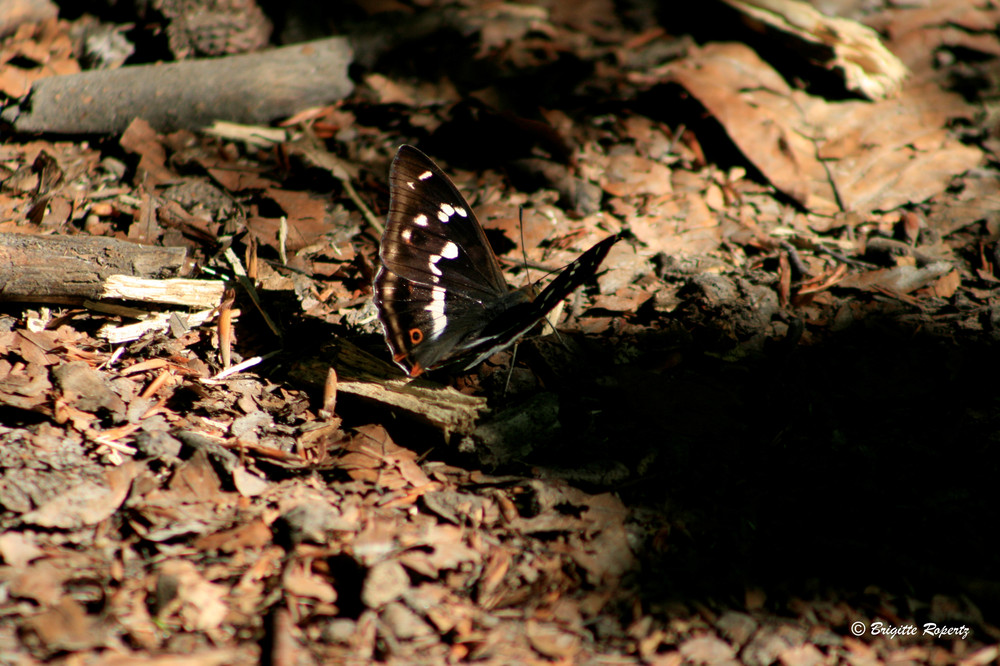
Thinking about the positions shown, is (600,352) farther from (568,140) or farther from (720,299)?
(568,140)

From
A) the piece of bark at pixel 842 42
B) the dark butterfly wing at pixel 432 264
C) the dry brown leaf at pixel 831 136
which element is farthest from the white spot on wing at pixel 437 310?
the piece of bark at pixel 842 42

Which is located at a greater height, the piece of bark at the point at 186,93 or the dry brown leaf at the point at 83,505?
the piece of bark at the point at 186,93

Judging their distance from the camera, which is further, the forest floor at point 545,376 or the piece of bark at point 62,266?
the piece of bark at point 62,266

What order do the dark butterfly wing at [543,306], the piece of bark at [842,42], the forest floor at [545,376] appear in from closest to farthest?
the forest floor at [545,376], the dark butterfly wing at [543,306], the piece of bark at [842,42]

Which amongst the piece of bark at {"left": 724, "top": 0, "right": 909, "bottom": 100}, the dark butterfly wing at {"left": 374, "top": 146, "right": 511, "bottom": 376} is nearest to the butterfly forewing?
the dark butterfly wing at {"left": 374, "top": 146, "right": 511, "bottom": 376}

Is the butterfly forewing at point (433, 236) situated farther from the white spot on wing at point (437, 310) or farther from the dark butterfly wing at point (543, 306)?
the dark butterfly wing at point (543, 306)

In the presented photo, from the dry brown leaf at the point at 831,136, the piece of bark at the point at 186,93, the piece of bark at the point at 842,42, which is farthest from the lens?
the piece of bark at the point at 842,42

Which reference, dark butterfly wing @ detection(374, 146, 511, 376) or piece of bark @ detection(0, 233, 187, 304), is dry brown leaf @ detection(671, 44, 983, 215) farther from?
piece of bark @ detection(0, 233, 187, 304)

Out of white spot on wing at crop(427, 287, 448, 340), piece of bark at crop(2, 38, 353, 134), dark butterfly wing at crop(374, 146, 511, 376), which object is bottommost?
white spot on wing at crop(427, 287, 448, 340)
